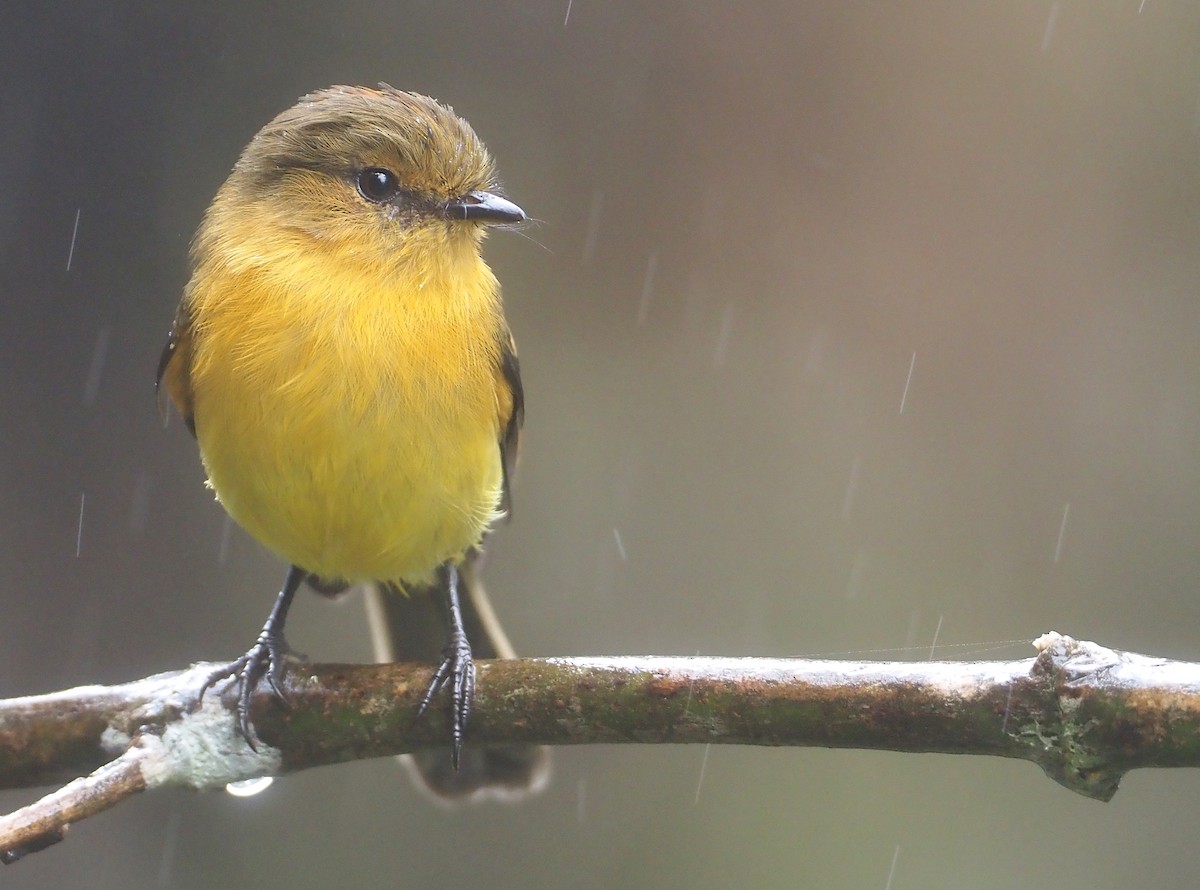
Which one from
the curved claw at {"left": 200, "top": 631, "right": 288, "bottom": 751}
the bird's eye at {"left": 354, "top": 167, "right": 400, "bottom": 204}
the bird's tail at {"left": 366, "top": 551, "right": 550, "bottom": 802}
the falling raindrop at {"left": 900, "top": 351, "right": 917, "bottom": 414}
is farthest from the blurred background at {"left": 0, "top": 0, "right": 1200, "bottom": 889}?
the bird's eye at {"left": 354, "top": 167, "right": 400, "bottom": 204}

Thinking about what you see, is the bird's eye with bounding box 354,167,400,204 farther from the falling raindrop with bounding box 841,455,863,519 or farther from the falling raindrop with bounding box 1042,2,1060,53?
the falling raindrop with bounding box 1042,2,1060,53

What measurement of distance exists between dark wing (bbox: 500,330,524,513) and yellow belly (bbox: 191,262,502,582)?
23cm

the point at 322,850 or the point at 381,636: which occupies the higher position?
the point at 381,636

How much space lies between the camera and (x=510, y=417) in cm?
388

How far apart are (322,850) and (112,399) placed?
7.17ft

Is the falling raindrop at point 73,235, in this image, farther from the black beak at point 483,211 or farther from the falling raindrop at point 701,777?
the falling raindrop at point 701,777

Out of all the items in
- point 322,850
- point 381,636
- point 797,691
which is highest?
point 797,691

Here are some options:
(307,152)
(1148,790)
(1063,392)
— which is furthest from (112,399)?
(1148,790)

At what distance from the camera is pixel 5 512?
554 centimetres

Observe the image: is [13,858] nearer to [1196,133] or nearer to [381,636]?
[381,636]

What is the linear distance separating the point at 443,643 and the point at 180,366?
135 cm

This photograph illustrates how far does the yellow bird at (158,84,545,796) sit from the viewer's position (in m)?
3.27

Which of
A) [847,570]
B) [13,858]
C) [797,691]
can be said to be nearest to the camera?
[13,858]

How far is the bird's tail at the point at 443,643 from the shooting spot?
409 centimetres
